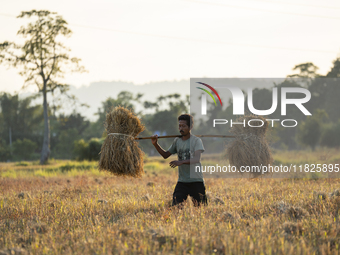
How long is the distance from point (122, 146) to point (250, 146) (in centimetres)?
266

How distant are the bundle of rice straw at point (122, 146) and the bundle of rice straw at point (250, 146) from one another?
2062 mm

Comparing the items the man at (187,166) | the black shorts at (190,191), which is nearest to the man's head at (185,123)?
the man at (187,166)

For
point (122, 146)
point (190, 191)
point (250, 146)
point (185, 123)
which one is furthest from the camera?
point (250, 146)

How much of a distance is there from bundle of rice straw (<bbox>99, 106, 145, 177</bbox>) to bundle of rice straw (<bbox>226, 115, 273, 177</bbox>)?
6.76ft

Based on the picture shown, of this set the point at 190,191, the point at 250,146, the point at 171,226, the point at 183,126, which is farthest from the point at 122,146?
the point at 250,146

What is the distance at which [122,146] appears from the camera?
681 cm

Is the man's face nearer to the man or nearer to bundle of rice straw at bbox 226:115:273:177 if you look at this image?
the man

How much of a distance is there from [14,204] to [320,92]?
122 feet

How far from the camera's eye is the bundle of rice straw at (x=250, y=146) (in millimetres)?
7926

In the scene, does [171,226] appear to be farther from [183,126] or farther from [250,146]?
[250,146]

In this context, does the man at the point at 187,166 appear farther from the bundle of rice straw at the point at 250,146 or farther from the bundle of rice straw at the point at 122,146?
the bundle of rice straw at the point at 250,146

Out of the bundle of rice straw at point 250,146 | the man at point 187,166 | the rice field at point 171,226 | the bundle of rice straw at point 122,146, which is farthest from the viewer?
the bundle of rice straw at point 250,146

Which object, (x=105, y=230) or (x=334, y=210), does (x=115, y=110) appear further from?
(x=334, y=210)

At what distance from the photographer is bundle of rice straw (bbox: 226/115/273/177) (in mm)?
7926
